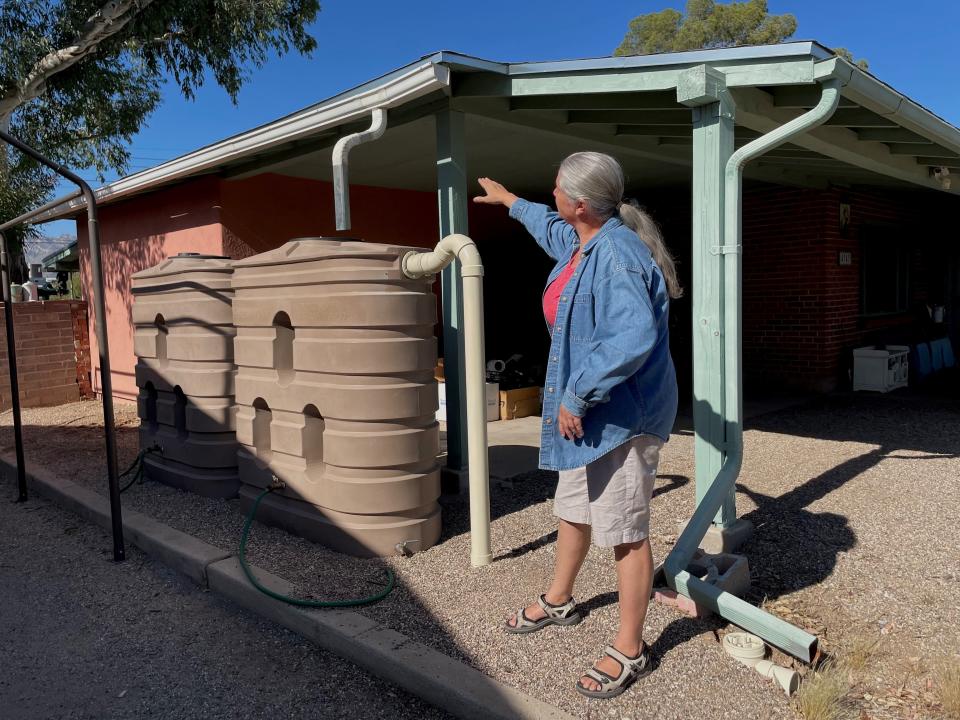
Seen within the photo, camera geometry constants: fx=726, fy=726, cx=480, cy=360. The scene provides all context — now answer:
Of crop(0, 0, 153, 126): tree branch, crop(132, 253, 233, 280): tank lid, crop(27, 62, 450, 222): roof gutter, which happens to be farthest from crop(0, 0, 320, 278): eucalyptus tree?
crop(132, 253, 233, 280): tank lid

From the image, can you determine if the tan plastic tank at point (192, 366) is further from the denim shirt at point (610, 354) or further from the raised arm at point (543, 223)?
the denim shirt at point (610, 354)

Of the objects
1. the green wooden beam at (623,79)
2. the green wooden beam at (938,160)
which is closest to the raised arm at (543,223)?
the green wooden beam at (623,79)

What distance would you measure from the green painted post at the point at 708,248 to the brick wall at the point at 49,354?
8.65 meters

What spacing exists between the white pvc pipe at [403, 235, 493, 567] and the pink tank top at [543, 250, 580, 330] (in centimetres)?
61

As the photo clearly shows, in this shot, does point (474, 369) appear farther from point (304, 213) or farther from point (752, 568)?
point (304, 213)

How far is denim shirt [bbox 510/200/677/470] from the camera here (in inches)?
92.7

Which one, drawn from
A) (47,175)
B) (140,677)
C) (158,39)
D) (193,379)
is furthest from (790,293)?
(47,175)

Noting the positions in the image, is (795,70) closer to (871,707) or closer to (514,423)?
(871,707)

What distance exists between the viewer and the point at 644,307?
93.1 inches

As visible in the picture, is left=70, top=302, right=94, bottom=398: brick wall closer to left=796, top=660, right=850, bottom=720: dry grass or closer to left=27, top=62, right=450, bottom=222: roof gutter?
left=27, top=62, right=450, bottom=222: roof gutter

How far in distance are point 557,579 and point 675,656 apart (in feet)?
1.71

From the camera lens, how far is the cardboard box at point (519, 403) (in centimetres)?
763

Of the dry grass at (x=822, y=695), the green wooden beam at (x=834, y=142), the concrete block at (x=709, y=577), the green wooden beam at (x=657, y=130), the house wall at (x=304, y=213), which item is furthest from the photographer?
the house wall at (x=304, y=213)

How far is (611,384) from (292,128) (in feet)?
12.9
